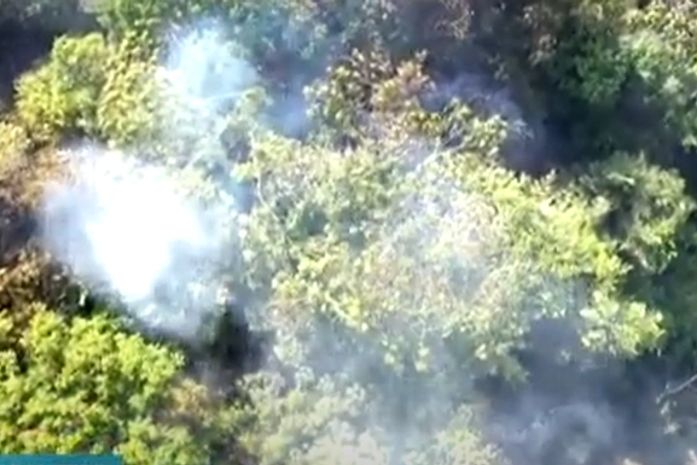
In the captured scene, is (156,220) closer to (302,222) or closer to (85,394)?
(302,222)

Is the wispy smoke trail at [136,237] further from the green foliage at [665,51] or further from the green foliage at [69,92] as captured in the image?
the green foliage at [665,51]

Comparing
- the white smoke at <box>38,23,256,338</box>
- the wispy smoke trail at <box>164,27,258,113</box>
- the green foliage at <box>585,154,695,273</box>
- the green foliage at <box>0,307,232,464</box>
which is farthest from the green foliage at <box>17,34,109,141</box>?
the green foliage at <box>585,154,695,273</box>

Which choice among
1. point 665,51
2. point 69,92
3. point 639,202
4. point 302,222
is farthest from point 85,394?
point 665,51

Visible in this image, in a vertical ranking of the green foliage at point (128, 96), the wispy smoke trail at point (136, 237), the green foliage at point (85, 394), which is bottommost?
the green foliage at point (85, 394)

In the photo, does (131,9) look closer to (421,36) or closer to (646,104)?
(421,36)

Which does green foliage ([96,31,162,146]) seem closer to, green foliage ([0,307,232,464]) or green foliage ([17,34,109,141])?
green foliage ([17,34,109,141])

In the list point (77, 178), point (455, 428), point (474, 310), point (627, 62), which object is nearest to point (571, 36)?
point (627, 62)

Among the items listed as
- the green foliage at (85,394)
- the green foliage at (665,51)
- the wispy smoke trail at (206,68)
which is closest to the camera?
the green foliage at (85,394)

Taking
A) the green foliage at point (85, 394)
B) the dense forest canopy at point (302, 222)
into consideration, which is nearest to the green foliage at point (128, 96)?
the dense forest canopy at point (302, 222)
